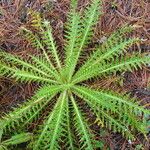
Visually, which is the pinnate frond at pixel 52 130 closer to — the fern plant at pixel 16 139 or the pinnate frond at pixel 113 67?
the fern plant at pixel 16 139

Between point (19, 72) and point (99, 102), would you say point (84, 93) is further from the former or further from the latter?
point (19, 72)

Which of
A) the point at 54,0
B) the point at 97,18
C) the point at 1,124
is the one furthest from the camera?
the point at 54,0

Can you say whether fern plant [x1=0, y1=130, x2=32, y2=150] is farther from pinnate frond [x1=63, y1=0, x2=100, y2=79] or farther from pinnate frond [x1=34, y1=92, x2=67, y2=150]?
pinnate frond [x1=63, y1=0, x2=100, y2=79]

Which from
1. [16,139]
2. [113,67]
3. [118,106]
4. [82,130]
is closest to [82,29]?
[113,67]

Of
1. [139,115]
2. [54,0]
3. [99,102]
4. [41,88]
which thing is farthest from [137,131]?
[54,0]

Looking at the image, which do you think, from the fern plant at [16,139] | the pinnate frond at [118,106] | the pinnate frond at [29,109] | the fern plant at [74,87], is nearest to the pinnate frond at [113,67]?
the fern plant at [74,87]

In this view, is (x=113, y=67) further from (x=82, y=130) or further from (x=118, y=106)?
(x=82, y=130)

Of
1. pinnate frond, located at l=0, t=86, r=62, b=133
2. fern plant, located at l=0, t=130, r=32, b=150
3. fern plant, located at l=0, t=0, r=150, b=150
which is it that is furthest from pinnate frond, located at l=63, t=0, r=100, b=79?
fern plant, located at l=0, t=130, r=32, b=150

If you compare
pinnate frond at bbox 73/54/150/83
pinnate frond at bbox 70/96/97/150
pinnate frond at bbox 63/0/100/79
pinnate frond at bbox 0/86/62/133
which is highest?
pinnate frond at bbox 63/0/100/79
